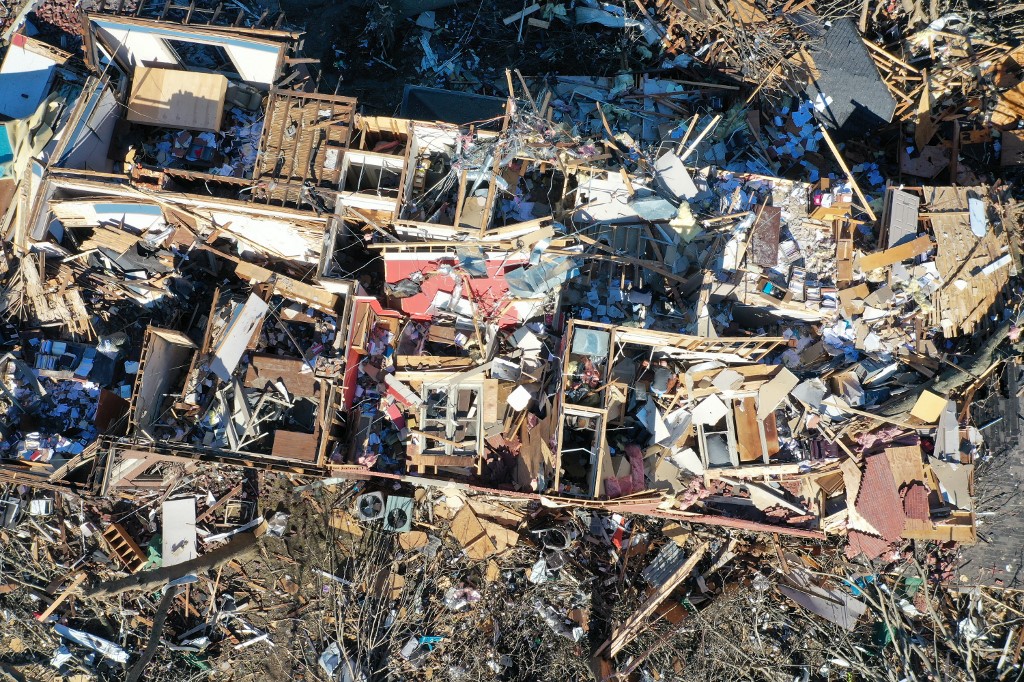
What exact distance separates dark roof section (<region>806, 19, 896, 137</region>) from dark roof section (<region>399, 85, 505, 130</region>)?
6.21 metres

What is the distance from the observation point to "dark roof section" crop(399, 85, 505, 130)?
13438 millimetres

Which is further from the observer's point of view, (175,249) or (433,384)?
(175,249)

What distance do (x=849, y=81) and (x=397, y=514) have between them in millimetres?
11730

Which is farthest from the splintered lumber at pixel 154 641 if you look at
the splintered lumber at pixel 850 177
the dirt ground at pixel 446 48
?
the splintered lumber at pixel 850 177

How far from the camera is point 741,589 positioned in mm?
12164

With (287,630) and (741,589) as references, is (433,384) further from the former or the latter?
(741,589)

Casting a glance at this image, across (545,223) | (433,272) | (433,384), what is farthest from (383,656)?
(545,223)

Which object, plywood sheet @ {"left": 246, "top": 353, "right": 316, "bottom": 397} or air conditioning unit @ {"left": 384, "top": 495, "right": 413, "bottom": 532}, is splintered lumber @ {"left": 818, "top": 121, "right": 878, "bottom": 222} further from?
plywood sheet @ {"left": 246, "top": 353, "right": 316, "bottom": 397}

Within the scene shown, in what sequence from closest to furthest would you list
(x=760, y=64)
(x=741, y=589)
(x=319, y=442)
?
(x=319, y=442), (x=741, y=589), (x=760, y=64)

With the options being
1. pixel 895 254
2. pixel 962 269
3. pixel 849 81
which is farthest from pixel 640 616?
pixel 849 81

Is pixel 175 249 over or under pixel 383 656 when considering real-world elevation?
over

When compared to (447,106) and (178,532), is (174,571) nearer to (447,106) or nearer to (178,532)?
(178,532)

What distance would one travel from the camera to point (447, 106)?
44.5 feet

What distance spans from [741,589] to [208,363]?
395 inches
